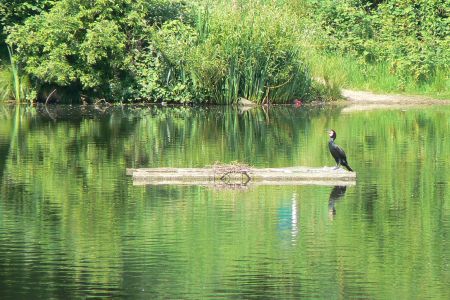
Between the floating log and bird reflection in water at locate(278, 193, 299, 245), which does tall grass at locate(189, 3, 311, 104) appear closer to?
the floating log

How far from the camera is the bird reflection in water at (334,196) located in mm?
19827

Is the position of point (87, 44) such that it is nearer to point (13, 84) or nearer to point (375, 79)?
point (13, 84)

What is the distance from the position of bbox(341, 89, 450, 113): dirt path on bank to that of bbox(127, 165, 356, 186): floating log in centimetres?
A: 1672

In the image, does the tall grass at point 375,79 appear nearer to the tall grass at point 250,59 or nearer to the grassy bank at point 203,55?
the grassy bank at point 203,55

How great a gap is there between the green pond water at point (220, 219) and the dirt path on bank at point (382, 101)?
23.9ft


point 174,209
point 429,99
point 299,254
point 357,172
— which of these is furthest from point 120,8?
point 299,254

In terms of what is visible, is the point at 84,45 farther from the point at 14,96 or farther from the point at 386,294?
the point at 386,294

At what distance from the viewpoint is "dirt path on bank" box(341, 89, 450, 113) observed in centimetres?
3962

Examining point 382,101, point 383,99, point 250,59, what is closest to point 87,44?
point 250,59

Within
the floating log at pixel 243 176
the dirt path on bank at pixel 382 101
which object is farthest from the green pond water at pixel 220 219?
the dirt path on bank at pixel 382 101

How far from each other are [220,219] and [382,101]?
72.4ft

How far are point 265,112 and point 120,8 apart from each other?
235 inches

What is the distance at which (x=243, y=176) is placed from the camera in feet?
75.1

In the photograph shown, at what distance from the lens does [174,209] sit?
65.6 feet
